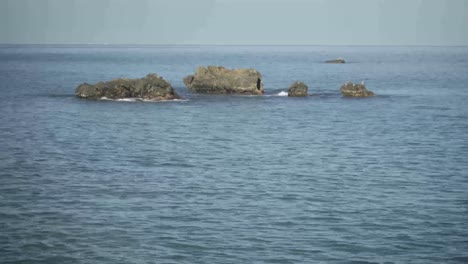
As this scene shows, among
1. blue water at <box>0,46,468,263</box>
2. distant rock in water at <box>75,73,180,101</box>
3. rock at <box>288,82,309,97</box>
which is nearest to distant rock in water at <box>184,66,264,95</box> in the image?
rock at <box>288,82,309,97</box>

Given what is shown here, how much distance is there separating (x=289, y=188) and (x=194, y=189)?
20.1 ft

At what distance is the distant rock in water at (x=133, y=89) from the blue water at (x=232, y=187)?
38.2ft

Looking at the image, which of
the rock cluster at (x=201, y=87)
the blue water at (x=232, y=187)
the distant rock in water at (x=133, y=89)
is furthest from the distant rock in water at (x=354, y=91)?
the distant rock in water at (x=133, y=89)

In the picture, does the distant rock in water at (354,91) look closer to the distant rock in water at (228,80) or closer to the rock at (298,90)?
the rock at (298,90)

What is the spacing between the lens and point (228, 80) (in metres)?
112

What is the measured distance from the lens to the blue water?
3519 centimetres

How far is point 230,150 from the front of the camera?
62.9 meters

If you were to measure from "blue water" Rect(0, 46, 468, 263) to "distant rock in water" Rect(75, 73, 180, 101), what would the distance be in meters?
11.6

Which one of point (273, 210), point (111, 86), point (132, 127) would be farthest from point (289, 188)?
point (111, 86)

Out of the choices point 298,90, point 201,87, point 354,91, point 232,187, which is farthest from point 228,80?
point 232,187

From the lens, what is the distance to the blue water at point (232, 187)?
115 ft

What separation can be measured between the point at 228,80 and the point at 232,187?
212 feet

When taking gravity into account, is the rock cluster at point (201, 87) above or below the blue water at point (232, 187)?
above

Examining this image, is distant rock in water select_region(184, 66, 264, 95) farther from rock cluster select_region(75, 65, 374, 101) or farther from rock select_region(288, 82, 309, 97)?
rock select_region(288, 82, 309, 97)
